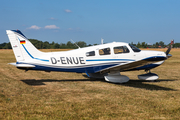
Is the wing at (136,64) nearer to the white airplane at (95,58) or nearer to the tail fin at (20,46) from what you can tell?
the white airplane at (95,58)

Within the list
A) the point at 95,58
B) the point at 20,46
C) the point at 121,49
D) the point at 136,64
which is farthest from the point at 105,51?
the point at 20,46

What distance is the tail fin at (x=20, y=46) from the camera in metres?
8.02

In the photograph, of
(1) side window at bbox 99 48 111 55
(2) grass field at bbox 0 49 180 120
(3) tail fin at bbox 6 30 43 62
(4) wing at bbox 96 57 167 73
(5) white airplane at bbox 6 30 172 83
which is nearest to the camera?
(2) grass field at bbox 0 49 180 120

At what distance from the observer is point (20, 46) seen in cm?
816

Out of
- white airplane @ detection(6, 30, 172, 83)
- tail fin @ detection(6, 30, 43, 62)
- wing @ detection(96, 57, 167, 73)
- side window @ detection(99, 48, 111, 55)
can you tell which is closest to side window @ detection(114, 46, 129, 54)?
white airplane @ detection(6, 30, 172, 83)

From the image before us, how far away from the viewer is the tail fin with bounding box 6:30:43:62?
802 cm

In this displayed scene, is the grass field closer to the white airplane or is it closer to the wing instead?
the wing

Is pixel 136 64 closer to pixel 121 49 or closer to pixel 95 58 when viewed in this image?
pixel 121 49

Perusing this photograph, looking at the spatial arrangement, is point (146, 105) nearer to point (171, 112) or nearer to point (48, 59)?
point (171, 112)

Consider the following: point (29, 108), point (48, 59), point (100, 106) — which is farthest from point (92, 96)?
point (48, 59)

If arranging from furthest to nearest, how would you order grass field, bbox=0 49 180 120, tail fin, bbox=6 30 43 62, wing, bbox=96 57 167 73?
tail fin, bbox=6 30 43 62 → wing, bbox=96 57 167 73 → grass field, bbox=0 49 180 120

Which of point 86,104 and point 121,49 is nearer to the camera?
point 86,104

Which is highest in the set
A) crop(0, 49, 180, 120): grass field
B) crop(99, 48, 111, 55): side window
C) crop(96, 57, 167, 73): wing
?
crop(99, 48, 111, 55): side window

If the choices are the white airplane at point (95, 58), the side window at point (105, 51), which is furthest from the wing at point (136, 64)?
the side window at point (105, 51)
